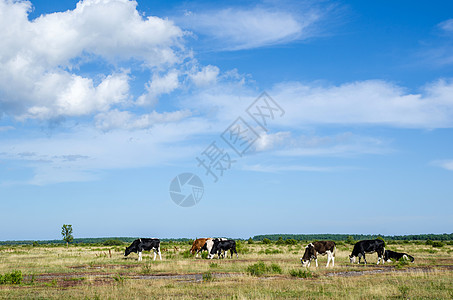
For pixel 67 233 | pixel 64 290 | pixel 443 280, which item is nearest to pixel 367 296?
pixel 443 280

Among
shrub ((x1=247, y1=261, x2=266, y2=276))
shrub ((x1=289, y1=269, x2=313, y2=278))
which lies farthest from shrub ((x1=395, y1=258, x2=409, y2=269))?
shrub ((x1=247, y1=261, x2=266, y2=276))

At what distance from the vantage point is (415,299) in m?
14.1

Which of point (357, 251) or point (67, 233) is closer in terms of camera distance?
point (357, 251)

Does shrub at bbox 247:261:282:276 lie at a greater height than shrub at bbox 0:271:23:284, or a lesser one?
lesser

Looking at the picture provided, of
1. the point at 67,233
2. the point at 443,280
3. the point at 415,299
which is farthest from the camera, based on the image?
the point at 67,233

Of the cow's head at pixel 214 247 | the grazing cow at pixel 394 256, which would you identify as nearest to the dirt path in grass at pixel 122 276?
the grazing cow at pixel 394 256

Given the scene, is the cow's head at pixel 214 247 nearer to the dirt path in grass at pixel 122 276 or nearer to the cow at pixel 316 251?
the cow at pixel 316 251

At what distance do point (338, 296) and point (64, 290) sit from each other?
11.0m

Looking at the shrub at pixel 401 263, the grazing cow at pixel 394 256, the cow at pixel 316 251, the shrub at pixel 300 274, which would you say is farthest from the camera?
the grazing cow at pixel 394 256

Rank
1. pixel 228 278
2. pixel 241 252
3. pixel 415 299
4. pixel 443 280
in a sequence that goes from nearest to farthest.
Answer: pixel 415 299 < pixel 443 280 < pixel 228 278 < pixel 241 252

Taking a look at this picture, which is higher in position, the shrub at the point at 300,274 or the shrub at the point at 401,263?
the shrub at the point at 300,274

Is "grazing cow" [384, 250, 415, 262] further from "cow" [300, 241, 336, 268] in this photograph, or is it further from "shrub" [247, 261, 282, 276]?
"shrub" [247, 261, 282, 276]

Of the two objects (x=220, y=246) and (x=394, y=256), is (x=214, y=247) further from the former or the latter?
(x=394, y=256)

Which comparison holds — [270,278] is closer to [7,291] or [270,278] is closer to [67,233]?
[7,291]
